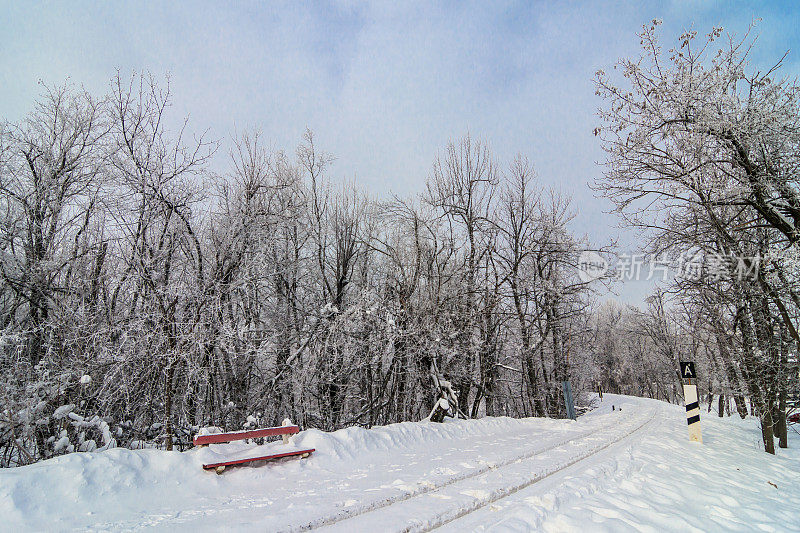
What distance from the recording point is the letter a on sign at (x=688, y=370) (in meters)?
10.4

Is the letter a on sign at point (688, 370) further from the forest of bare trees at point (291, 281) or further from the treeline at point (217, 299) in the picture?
the treeline at point (217, 299)

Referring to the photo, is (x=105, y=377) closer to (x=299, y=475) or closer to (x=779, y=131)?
(x=299, y=475)

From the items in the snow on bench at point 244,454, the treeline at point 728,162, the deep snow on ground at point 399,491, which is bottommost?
the deep snow on ground at point 399,491

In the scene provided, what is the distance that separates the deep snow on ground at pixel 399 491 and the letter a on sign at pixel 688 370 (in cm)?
232

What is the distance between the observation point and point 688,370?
10500 mm

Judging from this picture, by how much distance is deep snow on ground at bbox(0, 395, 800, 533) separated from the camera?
13.8 ft

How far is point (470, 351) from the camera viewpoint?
14.0m

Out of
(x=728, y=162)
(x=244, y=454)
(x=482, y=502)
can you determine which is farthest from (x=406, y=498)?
(x=728, y=162)

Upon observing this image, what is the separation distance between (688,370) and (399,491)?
896 cm

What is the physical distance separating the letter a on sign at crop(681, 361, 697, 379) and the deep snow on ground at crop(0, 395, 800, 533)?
2.32 metres

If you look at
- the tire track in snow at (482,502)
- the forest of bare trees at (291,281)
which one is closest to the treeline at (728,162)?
the forest of bare trees at (291,281)

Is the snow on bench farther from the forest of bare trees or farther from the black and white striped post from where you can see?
the black and white striped post

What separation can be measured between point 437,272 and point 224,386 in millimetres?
7961

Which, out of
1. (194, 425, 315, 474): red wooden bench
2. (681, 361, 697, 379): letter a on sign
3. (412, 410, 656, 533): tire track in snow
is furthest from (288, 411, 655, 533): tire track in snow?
(681, 361, 697, 379): letter a on sign
